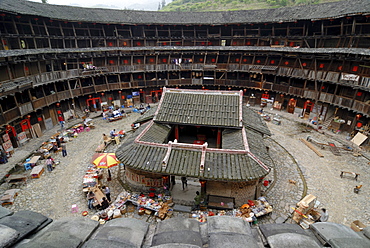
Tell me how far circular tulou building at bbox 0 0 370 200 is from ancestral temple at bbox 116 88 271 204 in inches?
4.6

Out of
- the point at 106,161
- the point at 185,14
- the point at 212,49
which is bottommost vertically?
the point at 106,161

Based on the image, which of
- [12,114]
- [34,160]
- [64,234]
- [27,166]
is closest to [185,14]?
A: [12,114]

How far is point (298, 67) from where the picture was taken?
1649 inches

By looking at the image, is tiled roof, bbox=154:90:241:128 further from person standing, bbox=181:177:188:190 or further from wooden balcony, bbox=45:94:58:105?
wooden balcony, bbox=45:94:58:105

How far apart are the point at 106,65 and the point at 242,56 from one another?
29.7 meters

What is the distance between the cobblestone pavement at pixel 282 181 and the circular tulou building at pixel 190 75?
305 centimetres

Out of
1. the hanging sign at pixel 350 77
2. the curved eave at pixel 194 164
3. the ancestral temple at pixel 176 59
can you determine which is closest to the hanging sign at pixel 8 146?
the ancestral temple at pixel 176 59

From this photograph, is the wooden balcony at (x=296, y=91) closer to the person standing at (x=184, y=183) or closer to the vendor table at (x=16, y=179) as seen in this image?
the person standing at (x=184, y=183)

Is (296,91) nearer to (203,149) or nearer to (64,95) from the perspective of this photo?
(203,149)

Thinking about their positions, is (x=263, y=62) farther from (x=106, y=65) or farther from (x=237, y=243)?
(x=237, y=243)

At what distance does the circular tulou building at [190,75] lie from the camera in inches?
829

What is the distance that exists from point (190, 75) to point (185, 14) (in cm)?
1463

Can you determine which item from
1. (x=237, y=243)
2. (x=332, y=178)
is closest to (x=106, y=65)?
(x=332, y=178)

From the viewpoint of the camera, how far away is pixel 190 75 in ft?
173
